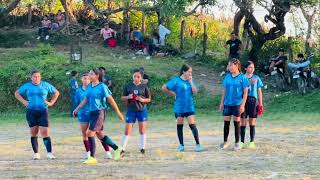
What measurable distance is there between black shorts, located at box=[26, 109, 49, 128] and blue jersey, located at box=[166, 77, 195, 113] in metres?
2.33

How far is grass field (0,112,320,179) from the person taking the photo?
34.8 feet

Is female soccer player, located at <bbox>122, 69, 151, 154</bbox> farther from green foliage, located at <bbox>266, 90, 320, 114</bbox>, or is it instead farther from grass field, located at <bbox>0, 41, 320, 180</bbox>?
green foliage, located at <bbox>266, 90, 320, 114</bbox>

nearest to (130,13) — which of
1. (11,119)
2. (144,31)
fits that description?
(144,31)

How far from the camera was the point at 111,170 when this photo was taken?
36.1 ft

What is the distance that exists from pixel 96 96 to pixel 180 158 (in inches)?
69.3

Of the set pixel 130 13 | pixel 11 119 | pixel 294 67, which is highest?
pixel 130 13

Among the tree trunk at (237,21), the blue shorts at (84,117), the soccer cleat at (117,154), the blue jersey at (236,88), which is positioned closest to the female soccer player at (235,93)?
the blue jersey at (236,88)

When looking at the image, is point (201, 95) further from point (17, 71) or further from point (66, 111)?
point (17, 71)

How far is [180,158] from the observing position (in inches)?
479

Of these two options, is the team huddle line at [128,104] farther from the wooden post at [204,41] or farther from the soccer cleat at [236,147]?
the wooden post at [204,41]

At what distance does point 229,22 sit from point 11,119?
14.7m

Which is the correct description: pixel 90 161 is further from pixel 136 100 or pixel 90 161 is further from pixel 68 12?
pixel 68 12

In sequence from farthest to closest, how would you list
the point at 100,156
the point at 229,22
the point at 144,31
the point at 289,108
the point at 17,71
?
1. the point at 229,22
2. the point at 144,31
3. the point at 17,71
4. the point at 289,108
5. the point at 100,156

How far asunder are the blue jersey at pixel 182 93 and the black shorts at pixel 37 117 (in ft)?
7.63
